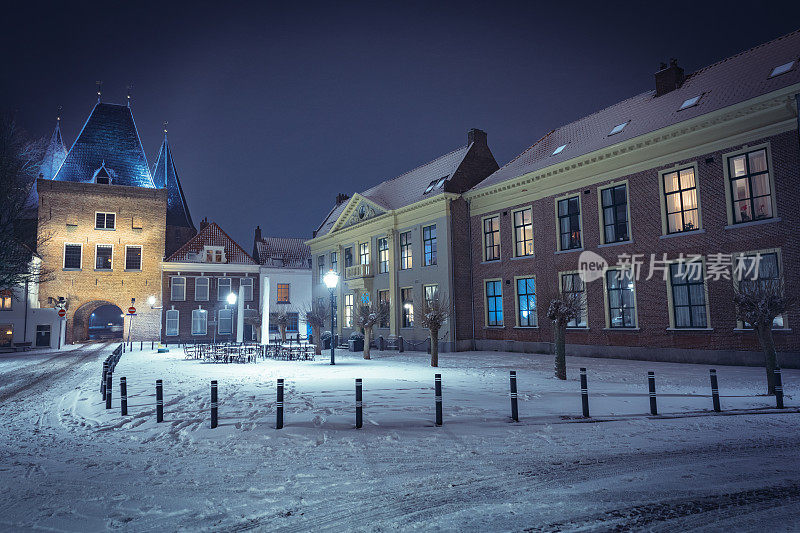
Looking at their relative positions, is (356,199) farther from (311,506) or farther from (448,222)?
(311,506)

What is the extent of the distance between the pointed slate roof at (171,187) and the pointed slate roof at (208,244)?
14.3 meters

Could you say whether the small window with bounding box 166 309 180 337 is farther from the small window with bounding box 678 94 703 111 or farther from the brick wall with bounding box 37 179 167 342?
the small window with bounding box 678 94 703 111

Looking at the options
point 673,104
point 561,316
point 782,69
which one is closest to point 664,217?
point 673,104

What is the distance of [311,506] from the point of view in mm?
5047

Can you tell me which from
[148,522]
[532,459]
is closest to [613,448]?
[532,459]

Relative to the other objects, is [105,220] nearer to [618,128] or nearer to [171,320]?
[171,320]

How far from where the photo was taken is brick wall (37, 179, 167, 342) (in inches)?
1578

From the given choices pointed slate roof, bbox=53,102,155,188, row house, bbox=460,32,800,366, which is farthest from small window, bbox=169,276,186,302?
row house, bbox=460,32,800,366

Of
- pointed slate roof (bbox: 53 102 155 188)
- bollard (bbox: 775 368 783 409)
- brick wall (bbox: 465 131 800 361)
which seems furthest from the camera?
pointed slate roof (bbox: 53 102 155 188)

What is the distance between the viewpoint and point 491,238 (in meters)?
28.2

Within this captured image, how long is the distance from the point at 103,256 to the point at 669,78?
43.2m

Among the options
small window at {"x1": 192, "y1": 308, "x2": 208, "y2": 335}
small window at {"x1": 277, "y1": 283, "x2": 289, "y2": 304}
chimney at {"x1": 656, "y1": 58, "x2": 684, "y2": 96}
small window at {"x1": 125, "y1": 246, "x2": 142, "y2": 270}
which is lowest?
small window at {"x1": 192, "y1": 308, "x2": 208, "y2": 335}

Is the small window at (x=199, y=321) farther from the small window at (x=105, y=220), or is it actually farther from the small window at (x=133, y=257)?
the small window at (x=105, y=220)

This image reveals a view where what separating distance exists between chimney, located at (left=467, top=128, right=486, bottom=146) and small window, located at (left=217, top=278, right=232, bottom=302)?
27.3m
